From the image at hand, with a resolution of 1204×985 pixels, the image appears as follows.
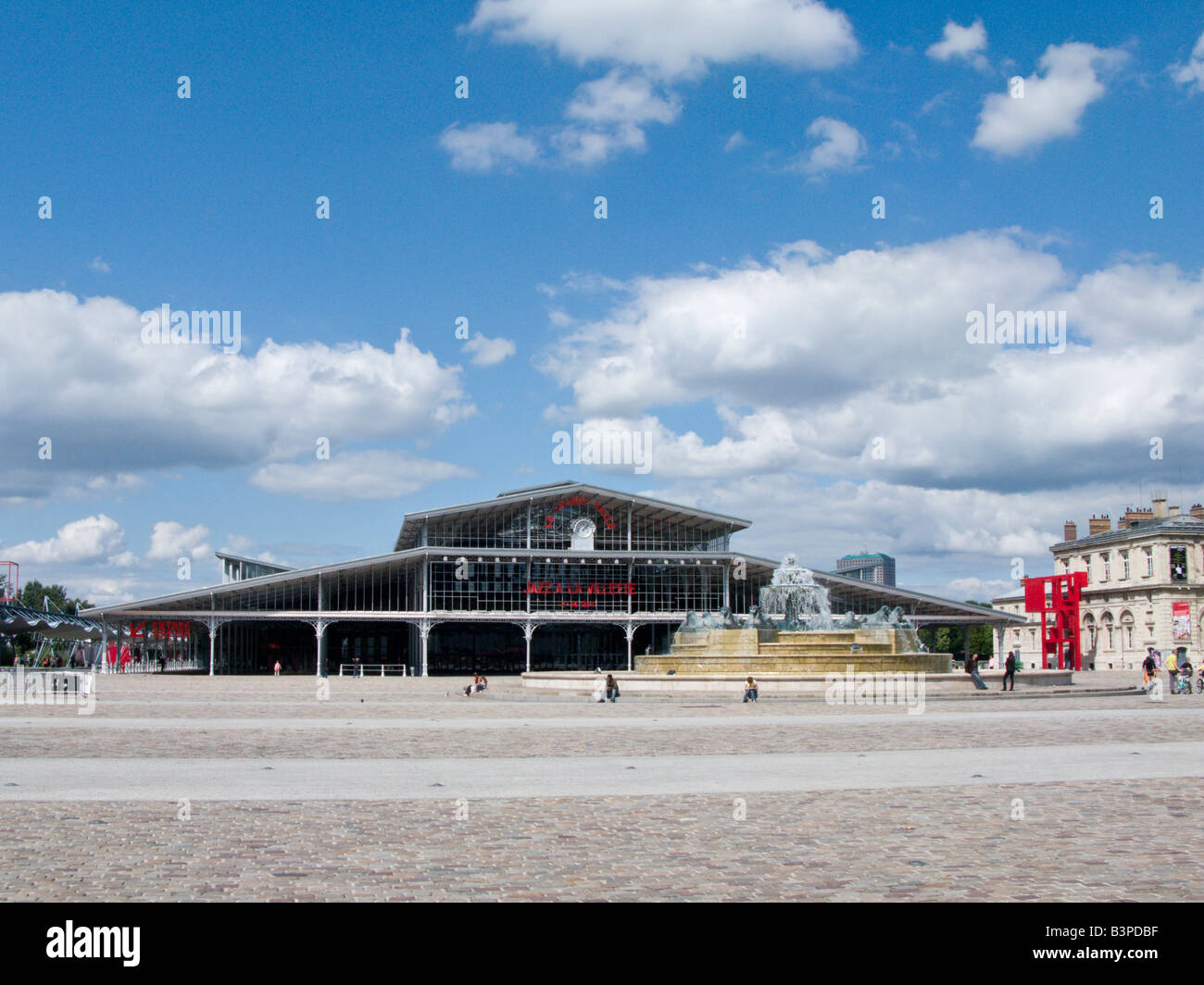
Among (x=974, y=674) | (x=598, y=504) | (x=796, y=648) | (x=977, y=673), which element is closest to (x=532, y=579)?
(x=598, y=504)

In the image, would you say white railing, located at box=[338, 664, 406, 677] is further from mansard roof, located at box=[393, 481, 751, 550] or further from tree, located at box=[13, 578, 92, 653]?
tree, located at box=[13, 578, 92, 653]

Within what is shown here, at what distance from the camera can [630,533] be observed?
65625 mm

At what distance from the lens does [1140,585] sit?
74.2 metres

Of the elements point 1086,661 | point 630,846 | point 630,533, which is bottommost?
point 1086,661

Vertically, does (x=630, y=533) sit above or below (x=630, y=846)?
above

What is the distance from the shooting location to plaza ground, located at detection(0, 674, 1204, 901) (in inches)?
268

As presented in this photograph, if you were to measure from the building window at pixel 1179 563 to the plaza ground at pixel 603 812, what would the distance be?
60.4m

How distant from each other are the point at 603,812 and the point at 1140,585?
74.3 m

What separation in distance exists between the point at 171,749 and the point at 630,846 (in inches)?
370

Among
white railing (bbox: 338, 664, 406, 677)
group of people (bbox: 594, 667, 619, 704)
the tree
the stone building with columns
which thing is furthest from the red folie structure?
the tree

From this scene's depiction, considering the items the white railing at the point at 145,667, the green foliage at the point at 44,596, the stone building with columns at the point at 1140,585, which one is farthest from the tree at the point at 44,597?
the stone building with columns at the point at 1140,585

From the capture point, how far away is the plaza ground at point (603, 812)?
680 cm

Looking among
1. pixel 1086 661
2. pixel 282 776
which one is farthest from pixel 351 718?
pixel 1086 661
